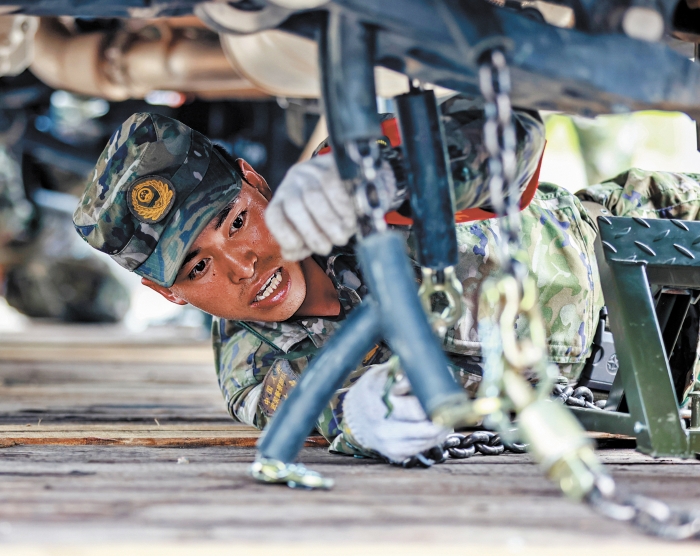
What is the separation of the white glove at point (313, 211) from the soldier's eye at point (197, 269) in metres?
0.58

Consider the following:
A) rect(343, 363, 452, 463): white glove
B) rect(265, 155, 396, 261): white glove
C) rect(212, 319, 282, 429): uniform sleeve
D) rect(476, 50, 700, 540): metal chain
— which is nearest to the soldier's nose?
rect(212, 319, 282, 429): uniform sleeve

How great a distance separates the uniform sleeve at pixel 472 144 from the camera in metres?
1.01

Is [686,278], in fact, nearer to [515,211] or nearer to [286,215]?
[515,211]

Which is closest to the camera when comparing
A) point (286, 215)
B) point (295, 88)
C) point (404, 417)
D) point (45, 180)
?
point (286, 215)

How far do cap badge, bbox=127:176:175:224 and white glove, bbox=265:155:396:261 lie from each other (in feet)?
1.77

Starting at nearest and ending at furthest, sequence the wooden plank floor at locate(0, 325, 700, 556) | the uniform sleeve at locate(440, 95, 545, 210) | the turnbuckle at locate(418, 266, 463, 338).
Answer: the wooden plank floor at locate(0, 325, 700, 556), the turnbuckle at locate(418, 266, 463, 338), the uniform sleeve at locate(440, 95, 545, 210)

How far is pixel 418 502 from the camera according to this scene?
0.85 meters

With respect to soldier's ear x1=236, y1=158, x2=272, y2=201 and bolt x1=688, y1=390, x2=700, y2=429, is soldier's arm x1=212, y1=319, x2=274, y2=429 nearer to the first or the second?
soldier's ear x1=236, y1=158, x2=272, y2=201

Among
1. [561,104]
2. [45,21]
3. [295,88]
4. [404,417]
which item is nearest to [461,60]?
[561,104]

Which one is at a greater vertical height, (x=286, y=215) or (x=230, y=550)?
(x=286, y=215)

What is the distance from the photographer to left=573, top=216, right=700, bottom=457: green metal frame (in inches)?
41.7

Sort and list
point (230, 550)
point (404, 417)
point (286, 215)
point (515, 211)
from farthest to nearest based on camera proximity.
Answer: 1. point (404, 417)
2. point (286, 215)
3. point (515, 211)
4. point (230, 550)

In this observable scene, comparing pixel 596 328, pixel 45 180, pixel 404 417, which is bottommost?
pixel 45 180

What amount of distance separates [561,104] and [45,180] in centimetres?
506
